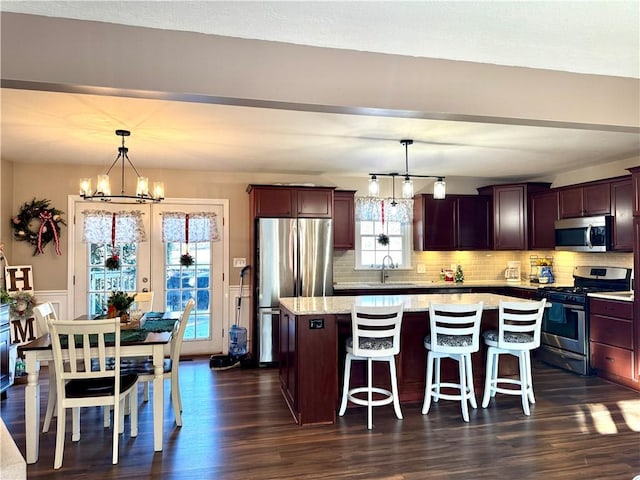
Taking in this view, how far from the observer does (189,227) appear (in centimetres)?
570

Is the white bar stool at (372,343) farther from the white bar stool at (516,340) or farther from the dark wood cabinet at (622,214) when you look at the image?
the dark wood cabinet at (622,214)

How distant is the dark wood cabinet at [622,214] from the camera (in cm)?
471

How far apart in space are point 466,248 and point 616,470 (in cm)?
389

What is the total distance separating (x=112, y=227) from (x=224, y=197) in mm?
1433

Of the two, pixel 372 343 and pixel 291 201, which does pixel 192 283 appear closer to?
pixel 291 201

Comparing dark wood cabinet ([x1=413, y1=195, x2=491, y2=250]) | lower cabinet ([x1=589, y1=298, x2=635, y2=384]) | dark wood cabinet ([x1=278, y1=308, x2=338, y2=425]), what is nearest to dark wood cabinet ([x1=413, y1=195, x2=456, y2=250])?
dark wood cabinet ([x1=413, y1=195, x2=491, y2=250])

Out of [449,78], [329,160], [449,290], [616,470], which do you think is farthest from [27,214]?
[616,470]

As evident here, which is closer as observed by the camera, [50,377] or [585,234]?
[50,377]

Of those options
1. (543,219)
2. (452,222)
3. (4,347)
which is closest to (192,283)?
(4,347)

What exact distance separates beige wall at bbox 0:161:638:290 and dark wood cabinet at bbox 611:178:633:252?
36 centimetres

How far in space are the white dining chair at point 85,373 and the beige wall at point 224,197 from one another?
281 cm

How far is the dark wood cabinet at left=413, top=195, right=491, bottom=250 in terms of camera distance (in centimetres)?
632

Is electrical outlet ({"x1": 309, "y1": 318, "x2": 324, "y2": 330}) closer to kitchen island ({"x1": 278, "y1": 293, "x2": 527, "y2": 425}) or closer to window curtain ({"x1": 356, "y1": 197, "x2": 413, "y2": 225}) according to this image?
kitchen island ({"x1": 278, "y1": 293, "x2": 527, "y2": 425})

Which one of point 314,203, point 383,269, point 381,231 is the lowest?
point 383,269
